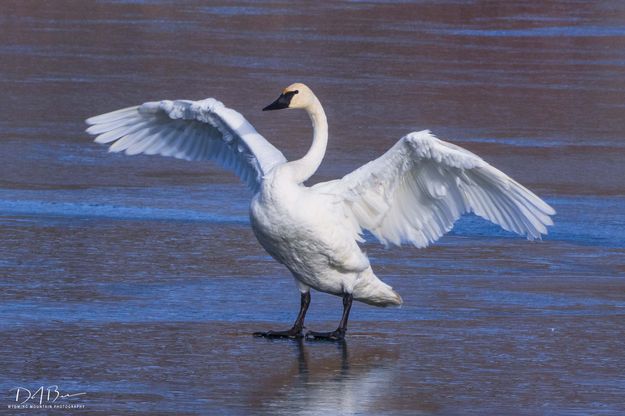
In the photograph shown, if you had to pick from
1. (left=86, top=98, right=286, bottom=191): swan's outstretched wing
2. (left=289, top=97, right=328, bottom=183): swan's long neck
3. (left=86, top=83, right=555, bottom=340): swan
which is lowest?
(left=86, top=83, right=555, bottom=340): swan

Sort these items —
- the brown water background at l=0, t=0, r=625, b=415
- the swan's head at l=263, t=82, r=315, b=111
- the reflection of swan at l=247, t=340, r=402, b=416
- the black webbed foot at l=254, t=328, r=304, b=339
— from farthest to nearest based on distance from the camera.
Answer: the swan's head at l=263, t=82, r=315, b=111 → the black webbed foot at l=254, t=328, r=304, b=339 → the brown water background at l=0, t=0, r=625, b=415 → the reflection of swan at l=247, t=340, r=402, b=416

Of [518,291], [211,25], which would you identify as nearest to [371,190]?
[518,291]

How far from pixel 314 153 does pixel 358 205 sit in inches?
17.6

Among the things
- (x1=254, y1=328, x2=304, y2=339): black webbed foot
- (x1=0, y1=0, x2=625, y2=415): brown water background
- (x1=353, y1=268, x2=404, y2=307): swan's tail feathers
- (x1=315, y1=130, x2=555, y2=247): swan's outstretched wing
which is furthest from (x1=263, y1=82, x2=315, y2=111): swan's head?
(x1=254, y1=328, x2=304, y2=339): black webbed foot

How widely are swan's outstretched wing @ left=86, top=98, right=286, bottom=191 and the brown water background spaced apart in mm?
660

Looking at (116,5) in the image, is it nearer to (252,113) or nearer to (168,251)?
(252,113)

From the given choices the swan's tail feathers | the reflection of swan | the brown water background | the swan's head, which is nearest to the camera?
the reflection of swan

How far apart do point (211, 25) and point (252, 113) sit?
893 centimetres

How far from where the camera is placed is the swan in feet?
25.9

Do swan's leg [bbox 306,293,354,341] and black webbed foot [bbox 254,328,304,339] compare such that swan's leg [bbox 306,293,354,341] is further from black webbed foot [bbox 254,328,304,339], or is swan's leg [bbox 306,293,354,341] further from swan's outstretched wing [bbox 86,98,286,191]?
swan's outstretched wing [bbox 86,98,286,191]

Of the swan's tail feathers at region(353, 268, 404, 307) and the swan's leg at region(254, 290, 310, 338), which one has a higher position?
the swan's tail feathers at region(353, 268, 404, 307)

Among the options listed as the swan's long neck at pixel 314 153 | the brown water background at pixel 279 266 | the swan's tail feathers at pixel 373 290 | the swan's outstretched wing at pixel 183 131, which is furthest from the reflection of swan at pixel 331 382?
the swan's outstretched wing at pixel 183 131

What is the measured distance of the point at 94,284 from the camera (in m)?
8.80

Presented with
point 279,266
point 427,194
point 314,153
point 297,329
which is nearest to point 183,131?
point 279,266
